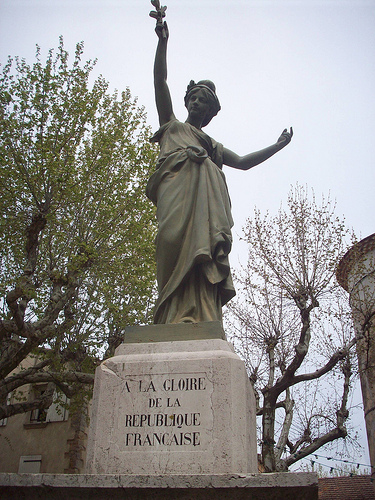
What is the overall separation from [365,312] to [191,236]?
1248cm

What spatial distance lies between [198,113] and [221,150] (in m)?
0.50

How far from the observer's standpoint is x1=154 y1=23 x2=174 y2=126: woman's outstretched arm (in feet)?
16.9

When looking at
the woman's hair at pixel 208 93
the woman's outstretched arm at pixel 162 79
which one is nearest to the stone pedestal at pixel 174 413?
the woman's outstretched arm at pixel 162 79

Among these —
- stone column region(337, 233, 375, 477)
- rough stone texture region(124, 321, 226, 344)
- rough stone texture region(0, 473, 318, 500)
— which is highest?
stone column region(337, 233, 375, 477)

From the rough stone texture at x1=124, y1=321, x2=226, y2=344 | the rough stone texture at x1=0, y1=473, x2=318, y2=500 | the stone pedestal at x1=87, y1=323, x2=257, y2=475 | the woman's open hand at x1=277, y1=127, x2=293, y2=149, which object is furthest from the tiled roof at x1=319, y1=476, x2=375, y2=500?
the rough stone texture at x1=0, y1=473, x2=318, y2=500

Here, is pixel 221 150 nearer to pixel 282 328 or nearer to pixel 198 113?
pixel 198 113

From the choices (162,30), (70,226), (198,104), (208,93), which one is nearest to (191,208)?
(198,104)

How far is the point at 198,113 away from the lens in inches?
225

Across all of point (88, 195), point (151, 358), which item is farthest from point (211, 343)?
point (88, 195)

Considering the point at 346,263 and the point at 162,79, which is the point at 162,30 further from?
the point at 346,263

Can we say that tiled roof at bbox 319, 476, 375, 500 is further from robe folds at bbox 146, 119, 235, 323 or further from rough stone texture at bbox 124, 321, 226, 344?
rough stone texture at bbox 124, 321, 226, 344

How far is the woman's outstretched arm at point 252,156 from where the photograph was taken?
5812 mm

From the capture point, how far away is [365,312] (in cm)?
1570

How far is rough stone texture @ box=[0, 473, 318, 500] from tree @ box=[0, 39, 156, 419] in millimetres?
9159
